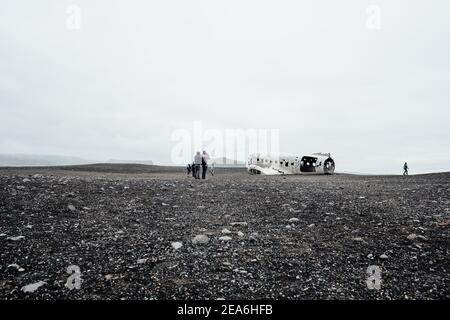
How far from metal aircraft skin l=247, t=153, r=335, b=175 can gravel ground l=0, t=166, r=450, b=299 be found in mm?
19171

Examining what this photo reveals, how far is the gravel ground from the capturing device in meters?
4.57

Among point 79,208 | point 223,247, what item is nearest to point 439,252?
point 223,247

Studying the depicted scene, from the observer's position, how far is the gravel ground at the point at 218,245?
4574mm

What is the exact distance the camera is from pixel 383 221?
7645 mm

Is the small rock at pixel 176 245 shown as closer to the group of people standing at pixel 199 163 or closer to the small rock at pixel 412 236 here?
the small rock at pixel 412 236

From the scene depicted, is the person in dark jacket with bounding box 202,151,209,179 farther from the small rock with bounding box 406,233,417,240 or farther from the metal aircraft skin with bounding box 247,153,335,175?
the metal aircraft skin with bounding box 247,153,335,175

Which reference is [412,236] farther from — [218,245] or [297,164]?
[297,164]

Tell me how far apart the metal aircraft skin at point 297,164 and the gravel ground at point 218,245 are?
1917cm

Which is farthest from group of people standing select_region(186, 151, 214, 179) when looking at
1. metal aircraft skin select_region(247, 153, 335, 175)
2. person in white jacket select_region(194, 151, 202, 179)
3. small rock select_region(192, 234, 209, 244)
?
metal aircraft skin select_region(247, 153, 335, 175)

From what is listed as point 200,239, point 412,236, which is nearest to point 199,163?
point 200,239

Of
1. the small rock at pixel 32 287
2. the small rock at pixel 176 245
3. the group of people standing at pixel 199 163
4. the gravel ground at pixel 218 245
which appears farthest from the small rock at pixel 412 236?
the group of people standing at pixel 199 163

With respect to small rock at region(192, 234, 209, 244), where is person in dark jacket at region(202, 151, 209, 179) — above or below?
above
